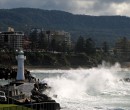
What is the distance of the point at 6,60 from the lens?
480 ft

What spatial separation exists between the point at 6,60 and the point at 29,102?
11590 centimetres

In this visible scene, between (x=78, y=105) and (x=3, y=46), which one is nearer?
(x=78, y=105)

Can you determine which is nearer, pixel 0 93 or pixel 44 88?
pixel 0 93

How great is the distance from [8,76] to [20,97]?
29659mm

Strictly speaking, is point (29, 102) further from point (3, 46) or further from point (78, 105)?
point (3, 46)

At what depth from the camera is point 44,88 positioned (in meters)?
47.2

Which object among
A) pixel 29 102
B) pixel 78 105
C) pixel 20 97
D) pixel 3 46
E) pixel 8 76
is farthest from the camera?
pixel 3 46

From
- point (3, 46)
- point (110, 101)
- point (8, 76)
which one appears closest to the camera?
point (110, 101)

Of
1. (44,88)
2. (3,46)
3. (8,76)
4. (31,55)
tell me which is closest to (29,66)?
(31,55)

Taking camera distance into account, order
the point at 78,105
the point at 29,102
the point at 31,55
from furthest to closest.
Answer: the point at 31,55 < the point at 78,105 < the point at 29,102

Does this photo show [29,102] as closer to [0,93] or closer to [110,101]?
[0,93]

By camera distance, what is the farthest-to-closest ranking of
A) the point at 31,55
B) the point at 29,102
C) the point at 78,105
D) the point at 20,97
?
the point at 31,55 → the point at 78,105 → the point at 20,97 → the point at 29,102

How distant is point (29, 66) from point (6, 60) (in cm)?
1069

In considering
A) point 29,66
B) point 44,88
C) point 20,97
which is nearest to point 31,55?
point 29,66
